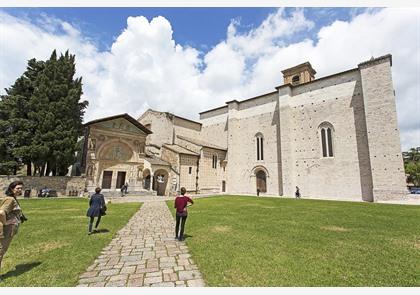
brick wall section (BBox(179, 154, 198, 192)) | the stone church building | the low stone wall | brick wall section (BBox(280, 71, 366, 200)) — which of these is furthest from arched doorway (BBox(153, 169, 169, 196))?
brick wall section (BBox(280, 71, 366, 200))

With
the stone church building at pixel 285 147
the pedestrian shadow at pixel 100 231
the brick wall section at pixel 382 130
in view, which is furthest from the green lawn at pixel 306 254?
the stone church building at pixel 285 147

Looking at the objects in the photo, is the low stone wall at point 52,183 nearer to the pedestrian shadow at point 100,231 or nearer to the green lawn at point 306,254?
the pedestrian shadow at point 100,231

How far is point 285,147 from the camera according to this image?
86.6 ft

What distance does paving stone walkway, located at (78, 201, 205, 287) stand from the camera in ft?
12.1

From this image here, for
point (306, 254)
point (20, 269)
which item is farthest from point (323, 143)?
point (20, 269)

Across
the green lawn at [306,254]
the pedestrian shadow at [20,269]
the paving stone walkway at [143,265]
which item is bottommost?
the pedestrian shadow at [20,269]

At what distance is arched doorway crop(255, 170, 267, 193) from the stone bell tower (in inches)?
576

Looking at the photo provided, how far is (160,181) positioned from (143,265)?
904 inches

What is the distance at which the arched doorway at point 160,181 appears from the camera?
2672 cm

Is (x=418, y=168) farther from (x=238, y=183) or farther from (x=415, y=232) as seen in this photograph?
(x=415, y=232)

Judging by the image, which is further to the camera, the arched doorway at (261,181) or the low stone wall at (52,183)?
the arched doorway at (261,181)

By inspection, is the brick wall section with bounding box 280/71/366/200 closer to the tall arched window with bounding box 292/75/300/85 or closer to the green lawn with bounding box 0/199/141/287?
the tall arched window with bounding box 292/75/300/85

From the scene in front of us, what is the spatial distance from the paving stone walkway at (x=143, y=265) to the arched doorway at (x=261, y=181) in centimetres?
2336

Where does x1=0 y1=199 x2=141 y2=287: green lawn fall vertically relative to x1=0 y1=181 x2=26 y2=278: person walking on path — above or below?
below
